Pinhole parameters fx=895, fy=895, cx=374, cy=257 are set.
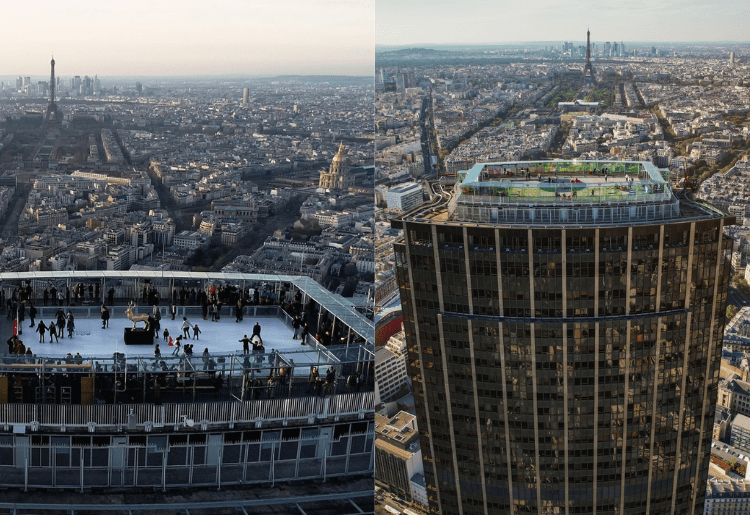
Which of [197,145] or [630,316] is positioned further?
[197,145]

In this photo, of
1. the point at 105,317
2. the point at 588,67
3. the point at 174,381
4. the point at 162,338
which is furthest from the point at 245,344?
the point at 588,67

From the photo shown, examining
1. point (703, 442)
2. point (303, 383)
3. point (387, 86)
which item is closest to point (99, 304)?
point (303, 383)

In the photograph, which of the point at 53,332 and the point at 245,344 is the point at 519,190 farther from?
the point at 53,332

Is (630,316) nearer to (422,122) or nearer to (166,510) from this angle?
(166,510)

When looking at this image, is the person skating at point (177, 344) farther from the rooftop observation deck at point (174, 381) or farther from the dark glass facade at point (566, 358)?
the dark glass facade at point (566, 358)

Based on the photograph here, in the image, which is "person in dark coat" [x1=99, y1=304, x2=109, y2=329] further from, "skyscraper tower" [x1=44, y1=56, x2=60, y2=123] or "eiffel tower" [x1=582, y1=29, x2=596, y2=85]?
"eiffel tower" [x1=582, y1=29, x2=596, y2=85]

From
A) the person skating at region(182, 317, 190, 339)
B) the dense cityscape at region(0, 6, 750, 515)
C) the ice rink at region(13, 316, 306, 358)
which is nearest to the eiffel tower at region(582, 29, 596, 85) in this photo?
the dense cityscape at region(0, 6, 750, 515)
